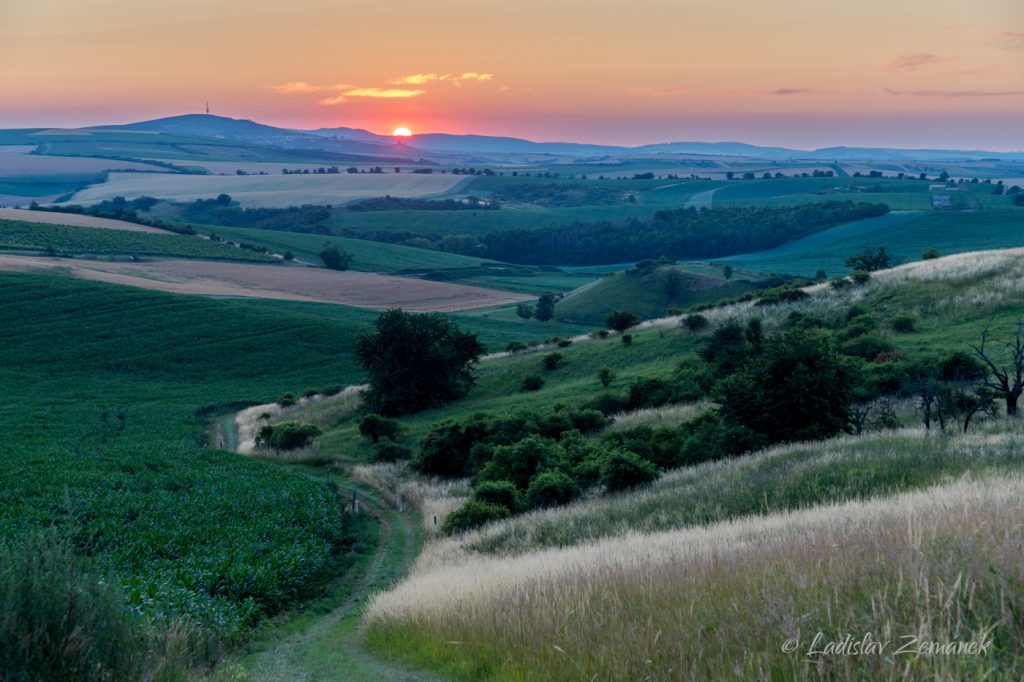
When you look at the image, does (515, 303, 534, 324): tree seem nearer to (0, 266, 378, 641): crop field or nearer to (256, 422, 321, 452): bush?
(0, 266, 378, 641): crop field

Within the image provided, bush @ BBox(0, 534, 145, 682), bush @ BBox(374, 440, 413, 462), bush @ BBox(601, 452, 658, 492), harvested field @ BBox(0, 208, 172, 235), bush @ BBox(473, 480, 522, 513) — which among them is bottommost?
bush @ BBox(374, 440, 413, 462)

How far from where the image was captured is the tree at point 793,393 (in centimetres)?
2759

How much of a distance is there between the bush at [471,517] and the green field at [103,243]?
327 feet

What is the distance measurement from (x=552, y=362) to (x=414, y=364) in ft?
27.8

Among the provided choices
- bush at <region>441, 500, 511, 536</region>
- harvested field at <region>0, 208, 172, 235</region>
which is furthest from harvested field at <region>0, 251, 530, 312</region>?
bush at <region>441, 500, 511, 536</region>

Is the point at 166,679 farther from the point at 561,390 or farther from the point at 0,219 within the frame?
the point at 0,219

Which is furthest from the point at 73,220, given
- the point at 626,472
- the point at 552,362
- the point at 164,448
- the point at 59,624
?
the point at 59,624

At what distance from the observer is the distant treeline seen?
6634 inches

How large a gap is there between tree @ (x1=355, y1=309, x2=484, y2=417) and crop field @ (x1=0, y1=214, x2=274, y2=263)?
70955 millimetres

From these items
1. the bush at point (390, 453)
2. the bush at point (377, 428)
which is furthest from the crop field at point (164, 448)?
the bush at point (377, 428)

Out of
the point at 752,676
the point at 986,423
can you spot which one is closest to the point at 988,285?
the point at 986,423

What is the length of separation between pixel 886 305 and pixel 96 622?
4878cm

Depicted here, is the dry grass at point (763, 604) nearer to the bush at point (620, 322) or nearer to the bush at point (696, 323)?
the bush at point (696, 323)

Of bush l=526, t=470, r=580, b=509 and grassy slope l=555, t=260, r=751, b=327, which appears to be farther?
grassy slope l=555, t=260, r=751, b=327
